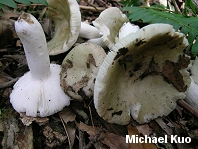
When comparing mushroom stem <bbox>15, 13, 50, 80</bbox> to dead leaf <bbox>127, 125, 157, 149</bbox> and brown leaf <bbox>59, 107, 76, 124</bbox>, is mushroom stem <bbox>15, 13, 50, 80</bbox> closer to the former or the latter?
brown leaf <bbox>59, 107, 76, 124</bbox>

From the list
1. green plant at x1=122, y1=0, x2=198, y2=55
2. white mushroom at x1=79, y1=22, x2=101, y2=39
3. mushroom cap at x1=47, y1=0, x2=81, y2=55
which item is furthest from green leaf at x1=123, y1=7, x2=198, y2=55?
mushroom cap at x1=47, y1=0, x2=81, y2=55

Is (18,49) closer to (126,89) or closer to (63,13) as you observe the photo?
(63,13)

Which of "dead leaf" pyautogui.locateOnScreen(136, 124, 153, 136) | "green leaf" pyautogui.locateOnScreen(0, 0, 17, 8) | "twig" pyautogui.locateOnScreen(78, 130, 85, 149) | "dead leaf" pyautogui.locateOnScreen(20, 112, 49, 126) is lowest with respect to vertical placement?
"twig" pyautogui.locateOnScreen(78, 130, 85, 149)

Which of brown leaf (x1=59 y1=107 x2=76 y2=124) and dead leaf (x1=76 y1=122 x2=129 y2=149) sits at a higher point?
brown leaf (x1=59 y1=107 x2=76 y2=124)

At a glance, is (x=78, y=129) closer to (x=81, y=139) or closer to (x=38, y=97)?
(x=81, y=139)

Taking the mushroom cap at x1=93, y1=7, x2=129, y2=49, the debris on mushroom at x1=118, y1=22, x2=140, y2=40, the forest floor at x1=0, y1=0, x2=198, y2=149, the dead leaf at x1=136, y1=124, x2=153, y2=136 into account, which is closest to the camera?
the forest floor at x1=0, y1=0, x2=198, y2=149

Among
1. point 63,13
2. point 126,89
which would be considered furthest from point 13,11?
point 126,89

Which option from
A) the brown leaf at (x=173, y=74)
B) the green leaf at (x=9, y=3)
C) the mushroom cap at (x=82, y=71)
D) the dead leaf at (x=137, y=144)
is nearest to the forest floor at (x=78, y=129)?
the dead leaf at (x=137, y=144)
